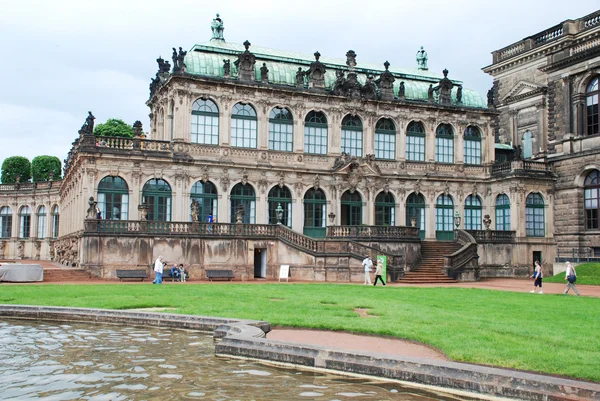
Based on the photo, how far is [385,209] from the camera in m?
48.5

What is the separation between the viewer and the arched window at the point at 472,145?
51.3 m

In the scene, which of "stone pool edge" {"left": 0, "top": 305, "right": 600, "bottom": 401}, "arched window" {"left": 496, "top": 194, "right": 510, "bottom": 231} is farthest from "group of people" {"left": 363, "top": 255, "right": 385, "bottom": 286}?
"stone pool edge" {"left": 0, "top": 305, "right": 600, "bottom": 401}

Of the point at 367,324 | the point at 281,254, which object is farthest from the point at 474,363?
the point at 281,254

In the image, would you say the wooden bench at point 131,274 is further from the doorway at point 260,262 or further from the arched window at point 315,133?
the arched window at point 315,133

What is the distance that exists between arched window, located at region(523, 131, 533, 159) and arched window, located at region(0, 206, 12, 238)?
1962 inches

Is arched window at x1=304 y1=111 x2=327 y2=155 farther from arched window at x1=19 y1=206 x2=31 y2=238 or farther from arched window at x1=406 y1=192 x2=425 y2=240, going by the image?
arched window at x1=19 y1=206 x2=31 y2=238

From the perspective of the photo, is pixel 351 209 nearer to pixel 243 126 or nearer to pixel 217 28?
pixel 243 126

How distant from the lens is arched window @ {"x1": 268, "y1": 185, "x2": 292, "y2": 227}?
147 feet

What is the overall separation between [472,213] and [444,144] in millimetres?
5806

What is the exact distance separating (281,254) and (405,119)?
653 inches

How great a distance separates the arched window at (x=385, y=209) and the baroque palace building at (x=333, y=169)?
0.48ft

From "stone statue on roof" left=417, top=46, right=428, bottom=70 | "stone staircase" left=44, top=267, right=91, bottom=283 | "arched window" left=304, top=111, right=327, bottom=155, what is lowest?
"stone staircase" left=44, top=267, right=91, bottom=283

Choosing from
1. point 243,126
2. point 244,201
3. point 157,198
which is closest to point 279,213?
point 244,201

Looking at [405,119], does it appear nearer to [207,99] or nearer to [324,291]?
[207,99]
